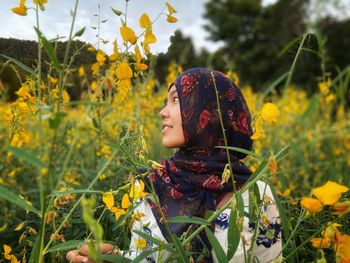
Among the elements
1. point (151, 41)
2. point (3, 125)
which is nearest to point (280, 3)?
point (3, 125)

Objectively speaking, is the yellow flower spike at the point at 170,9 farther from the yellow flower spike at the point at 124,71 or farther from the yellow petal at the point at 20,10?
the yellow petal at the point at 20,10

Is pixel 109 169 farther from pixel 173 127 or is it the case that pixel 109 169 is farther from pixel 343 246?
pixel 343 246

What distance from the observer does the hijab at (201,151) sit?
1487 mm

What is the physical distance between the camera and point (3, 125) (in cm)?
304

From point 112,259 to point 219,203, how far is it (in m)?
0.57

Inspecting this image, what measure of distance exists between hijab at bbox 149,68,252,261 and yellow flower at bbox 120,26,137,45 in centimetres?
49

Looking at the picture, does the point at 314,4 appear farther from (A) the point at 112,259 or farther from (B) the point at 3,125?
(B) the point at 3,125

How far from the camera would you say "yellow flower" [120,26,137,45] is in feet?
3.32

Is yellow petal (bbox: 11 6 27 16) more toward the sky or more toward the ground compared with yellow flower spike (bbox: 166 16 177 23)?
more toward the sky

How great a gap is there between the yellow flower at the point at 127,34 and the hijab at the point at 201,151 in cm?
49

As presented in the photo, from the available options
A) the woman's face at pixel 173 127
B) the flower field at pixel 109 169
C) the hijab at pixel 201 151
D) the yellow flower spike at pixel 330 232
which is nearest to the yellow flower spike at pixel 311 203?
the flower field at pixel 109 169

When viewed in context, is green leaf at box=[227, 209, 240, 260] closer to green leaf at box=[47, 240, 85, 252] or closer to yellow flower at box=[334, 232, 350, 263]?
yellow flower at box=[334, 232, 350, 263]

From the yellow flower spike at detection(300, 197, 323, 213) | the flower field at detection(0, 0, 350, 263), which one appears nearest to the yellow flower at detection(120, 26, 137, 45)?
the flower field at detection(0, 0, 350, 263)

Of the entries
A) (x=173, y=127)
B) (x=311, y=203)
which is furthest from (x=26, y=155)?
(x=173, y=127)
